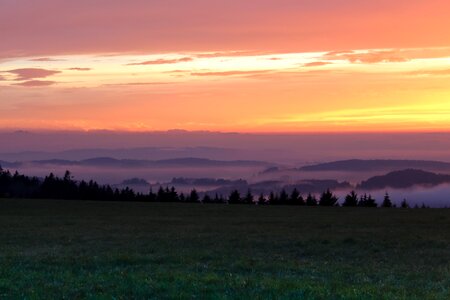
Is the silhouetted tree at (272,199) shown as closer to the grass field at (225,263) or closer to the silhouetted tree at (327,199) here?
the silhouetted tree at (327,199)

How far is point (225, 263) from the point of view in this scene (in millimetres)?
25406

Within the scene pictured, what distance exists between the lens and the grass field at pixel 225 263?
18.4m

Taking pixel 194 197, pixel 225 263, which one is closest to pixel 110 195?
pixel 194 197

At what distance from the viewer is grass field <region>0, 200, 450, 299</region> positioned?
60.5 ft

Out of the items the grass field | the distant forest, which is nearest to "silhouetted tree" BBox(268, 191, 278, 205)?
the distant forest

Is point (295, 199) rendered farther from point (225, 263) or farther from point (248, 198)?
point (225, 263)

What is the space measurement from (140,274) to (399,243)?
58.7 feet

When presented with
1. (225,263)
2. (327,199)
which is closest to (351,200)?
(327,199)

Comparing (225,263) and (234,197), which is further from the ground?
(234,197)

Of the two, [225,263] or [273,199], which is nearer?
[225,263]

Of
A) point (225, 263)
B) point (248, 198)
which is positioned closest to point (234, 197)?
point (248, 198)

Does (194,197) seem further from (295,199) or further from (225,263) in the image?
(225,263)

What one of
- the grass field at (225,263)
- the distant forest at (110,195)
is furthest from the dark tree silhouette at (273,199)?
the grass field at (225,263)

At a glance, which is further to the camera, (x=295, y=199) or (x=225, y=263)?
(x=295, y=199)
